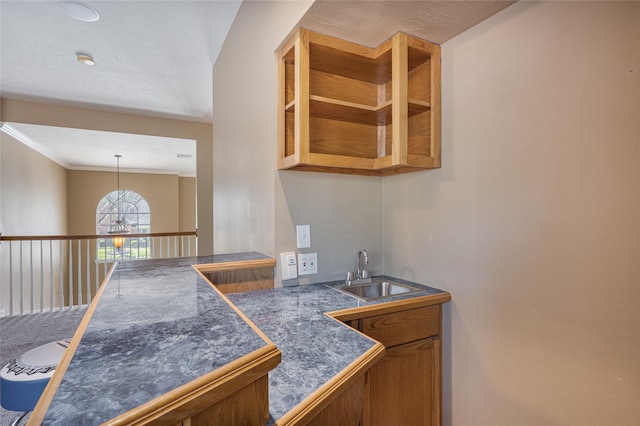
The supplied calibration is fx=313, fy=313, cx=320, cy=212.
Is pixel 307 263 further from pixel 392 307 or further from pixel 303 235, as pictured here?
pixel 392 307

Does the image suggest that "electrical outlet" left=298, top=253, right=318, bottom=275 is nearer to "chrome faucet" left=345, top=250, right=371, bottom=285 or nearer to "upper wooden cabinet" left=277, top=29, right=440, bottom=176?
"chrome faucet" left=345, top=250, right=371, bottom=285

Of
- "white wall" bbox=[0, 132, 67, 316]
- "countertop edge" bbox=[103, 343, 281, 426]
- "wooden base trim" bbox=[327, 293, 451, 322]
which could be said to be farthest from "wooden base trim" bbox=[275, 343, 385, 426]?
"white wall" bbox=[0, 132, 67, 316]

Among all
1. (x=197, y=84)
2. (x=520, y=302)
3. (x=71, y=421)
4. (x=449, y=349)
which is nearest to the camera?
(x=71, y=421)

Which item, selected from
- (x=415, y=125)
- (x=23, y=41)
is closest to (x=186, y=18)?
(x=23, y=41)

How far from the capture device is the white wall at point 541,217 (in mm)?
989

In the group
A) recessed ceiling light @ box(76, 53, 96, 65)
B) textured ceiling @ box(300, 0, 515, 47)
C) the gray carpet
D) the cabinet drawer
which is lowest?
the gray carpet

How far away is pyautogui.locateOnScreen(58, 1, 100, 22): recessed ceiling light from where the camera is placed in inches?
82.3

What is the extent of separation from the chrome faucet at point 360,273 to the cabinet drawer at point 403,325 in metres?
0.40

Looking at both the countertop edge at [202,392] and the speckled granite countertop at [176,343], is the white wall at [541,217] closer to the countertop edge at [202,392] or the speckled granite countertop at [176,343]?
the speckled granite countertop at [176,343]

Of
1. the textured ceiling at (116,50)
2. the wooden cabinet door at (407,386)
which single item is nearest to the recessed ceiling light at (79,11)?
the textured ceiling at (116,50)

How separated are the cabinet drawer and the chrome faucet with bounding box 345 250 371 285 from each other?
1.32ft

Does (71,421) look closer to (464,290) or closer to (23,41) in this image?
(464,290)

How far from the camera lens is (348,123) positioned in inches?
70.0

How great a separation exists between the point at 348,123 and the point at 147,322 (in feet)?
4.67
